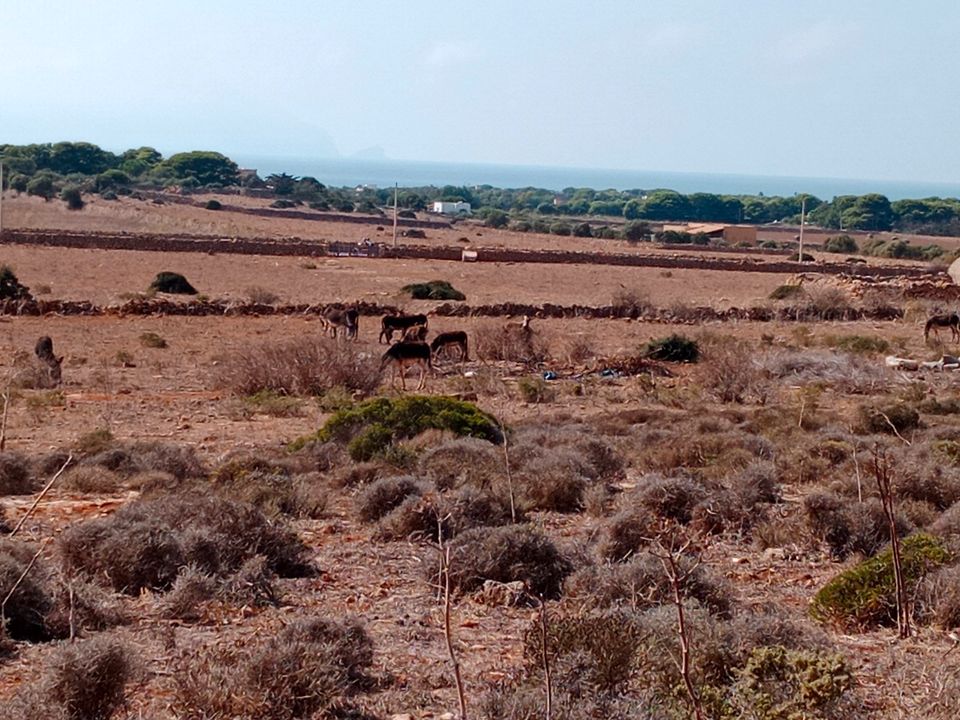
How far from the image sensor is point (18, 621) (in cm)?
765

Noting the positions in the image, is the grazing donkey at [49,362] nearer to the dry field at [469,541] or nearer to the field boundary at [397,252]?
the dry field at [469,541]

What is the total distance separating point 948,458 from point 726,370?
7672 millimetres

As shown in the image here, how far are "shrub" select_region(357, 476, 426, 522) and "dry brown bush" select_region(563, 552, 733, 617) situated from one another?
287 cm

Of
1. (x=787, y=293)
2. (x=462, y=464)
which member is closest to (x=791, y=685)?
(x=462, y=464)

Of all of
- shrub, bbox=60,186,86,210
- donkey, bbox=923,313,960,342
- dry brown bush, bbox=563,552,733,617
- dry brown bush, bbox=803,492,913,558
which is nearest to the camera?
dry brown bush, bbox=563,552,733,617

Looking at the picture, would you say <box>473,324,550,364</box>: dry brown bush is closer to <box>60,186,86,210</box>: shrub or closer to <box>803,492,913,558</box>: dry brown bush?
<box>803,492,913,558</box>: dry brown bush

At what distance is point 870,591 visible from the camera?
27.3 ft

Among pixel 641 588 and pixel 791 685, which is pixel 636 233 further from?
pixel 791 685

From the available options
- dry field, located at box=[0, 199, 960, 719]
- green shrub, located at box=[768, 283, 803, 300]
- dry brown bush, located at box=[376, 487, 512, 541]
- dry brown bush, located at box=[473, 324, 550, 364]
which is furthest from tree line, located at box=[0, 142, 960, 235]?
dry brown bush, located at box=[376, 487, 512, 541]

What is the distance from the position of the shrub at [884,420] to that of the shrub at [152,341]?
14644 millimetres

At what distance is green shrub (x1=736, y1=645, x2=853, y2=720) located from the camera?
584cm

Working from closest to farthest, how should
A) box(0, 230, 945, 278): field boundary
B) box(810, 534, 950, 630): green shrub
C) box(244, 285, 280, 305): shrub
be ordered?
1. box(810, 534, 950, 630): green shrub
2. box(244, 285, 280, 305): shrub
3. box(0, 230, 945, 278): field boundary

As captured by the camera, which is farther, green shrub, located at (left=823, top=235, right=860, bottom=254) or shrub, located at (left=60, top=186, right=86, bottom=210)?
shrub, located at (left=60, top=186, right=86, bottom=210)

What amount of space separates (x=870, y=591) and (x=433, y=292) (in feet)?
100
